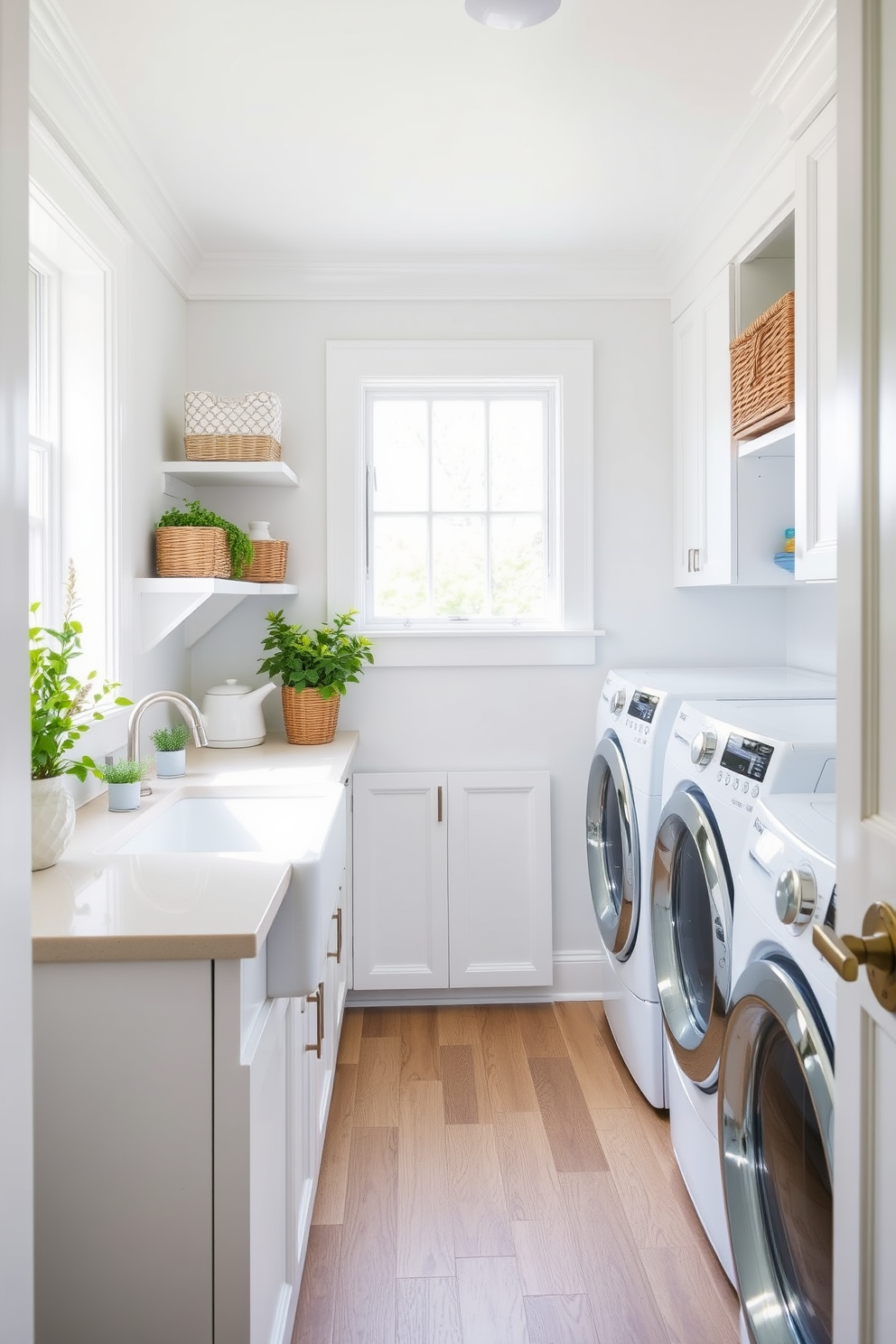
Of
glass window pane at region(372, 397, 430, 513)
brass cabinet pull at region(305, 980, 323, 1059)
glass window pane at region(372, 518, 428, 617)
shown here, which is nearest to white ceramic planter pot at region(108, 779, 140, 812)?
brass cabinet pull at region(305, 980, 323, 1059)

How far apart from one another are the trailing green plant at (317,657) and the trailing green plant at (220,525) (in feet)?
0.76

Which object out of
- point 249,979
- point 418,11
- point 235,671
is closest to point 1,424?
point 249,979

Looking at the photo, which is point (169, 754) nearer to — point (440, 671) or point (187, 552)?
point (187, 552)

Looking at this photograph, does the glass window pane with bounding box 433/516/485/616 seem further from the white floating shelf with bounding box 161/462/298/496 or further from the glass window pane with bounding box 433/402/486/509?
the white floating shelf with bounding box 161/462/298/496

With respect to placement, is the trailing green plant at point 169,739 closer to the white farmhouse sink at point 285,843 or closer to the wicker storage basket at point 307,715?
the white farmhouse sink at point 285,843

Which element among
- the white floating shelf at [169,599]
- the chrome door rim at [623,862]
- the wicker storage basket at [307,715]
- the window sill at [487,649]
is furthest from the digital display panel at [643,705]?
the white floating shelf at [169,599]

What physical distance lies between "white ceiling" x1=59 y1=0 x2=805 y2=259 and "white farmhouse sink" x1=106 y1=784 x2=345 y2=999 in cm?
153

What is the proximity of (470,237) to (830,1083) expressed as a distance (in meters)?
2.51

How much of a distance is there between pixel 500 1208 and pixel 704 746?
1.11 meters

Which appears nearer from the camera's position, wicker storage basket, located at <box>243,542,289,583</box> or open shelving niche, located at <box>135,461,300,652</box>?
open shelving niche, located at <box>135,461,300,652</box>

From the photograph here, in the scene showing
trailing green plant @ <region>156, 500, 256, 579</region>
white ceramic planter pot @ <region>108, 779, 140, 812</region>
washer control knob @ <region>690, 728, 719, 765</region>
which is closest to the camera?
washer control knob @ <region>690, 728, 719, 765</region>

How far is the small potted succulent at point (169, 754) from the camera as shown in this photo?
2352 millimetres

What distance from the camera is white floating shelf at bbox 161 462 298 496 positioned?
2.63 meters

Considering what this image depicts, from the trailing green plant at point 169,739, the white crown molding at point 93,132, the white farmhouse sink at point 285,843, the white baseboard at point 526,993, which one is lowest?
the white baseboard at point 526,993
